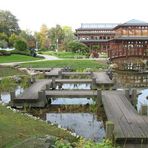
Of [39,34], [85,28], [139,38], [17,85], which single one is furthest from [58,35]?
[17,85]

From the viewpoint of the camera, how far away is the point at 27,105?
63.1 feet

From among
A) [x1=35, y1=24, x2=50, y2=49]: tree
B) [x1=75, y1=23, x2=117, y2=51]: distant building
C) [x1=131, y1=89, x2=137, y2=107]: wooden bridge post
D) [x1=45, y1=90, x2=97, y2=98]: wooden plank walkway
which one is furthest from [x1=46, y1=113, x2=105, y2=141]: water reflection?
[x1=35, y1=24, x2=50, y2=49]: tree

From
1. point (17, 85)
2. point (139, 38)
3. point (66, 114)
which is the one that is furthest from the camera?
point (139, 38)

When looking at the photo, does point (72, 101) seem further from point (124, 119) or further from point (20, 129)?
point (20, 129)

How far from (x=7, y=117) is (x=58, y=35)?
95881 mm

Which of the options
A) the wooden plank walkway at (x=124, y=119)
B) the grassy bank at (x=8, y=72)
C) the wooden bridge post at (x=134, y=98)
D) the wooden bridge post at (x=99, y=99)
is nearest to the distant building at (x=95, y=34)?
the grassy bank at (x=8, y=72)

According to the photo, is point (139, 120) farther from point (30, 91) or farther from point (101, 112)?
point (30, 91)

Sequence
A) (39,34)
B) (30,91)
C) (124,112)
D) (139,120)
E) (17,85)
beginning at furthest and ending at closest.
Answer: (39,34), (17,85), (30,91), (124,112), (139,120)

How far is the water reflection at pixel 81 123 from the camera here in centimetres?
1418

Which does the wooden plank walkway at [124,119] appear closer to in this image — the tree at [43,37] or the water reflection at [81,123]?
the water reflection at [81,123]

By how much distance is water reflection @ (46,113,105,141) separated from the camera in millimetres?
14182

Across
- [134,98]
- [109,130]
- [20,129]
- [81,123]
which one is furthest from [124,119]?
[134,98]

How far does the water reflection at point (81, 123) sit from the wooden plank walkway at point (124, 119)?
83 centimetres

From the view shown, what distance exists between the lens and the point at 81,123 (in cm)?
1623
